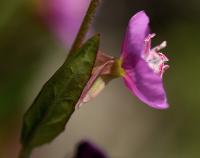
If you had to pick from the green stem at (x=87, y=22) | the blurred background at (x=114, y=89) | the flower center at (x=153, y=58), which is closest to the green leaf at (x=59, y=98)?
the green stem at (x=87, y=22)

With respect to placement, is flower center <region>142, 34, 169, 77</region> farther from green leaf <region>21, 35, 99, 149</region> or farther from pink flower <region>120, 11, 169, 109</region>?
green leaf <region>21, 35, 99, 149</region>

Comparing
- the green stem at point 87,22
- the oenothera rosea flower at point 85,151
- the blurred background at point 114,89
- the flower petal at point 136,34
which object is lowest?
the blurred background at point 114,89


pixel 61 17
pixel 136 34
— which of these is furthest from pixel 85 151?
pixel 61 17

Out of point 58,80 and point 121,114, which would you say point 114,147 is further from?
point 58,80

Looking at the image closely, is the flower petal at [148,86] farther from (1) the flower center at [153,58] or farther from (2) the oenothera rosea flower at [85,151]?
(2) the oenothera rosea flower at [85,151]

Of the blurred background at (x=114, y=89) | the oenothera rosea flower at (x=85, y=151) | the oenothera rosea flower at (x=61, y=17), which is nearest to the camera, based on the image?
the oenothera rosea flower at (x=85, y=151)

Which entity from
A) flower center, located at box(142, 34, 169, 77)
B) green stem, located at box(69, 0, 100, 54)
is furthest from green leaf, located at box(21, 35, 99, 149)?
flower center, located at box(142, 34, 169, 77)

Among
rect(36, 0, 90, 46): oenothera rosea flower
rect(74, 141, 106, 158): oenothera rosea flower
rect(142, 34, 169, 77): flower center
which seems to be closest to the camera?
rect(142, 34, 169, 77): flower center
